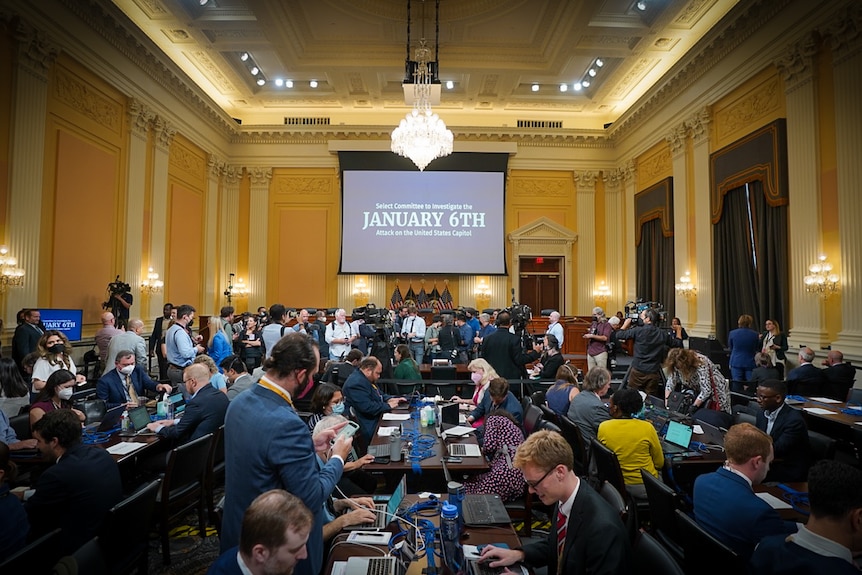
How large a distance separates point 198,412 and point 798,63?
9562mm

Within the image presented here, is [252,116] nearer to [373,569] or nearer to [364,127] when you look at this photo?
[364,127]

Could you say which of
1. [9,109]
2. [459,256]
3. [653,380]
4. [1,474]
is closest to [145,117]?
[9,109]

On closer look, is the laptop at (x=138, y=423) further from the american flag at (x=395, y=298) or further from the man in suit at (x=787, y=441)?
the american flag at (x=395, y=298)

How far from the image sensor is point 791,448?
3303mm

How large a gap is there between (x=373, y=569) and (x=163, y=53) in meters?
11.6

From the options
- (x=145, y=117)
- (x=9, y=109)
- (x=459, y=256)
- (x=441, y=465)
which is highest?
(x=145, y=117)

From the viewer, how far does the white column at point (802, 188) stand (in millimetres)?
7227

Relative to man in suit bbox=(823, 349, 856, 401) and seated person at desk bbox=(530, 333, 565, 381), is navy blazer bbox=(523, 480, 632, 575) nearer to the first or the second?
seated person at desk bbox=(530, 333, 565, 381)

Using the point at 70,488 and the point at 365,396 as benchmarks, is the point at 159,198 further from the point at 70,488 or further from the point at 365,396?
the point at 70,488

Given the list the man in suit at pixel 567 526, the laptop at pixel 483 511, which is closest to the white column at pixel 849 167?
the laptop at pixel 483 511

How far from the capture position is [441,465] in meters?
3.11

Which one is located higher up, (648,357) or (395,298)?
(395,298)

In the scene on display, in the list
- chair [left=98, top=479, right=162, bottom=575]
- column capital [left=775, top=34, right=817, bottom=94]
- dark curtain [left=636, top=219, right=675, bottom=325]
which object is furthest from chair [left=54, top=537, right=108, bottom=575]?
dark curtain [left=636, top=219, right=675, bottom=325]

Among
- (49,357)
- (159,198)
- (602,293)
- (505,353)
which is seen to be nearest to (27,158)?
(159,198)
